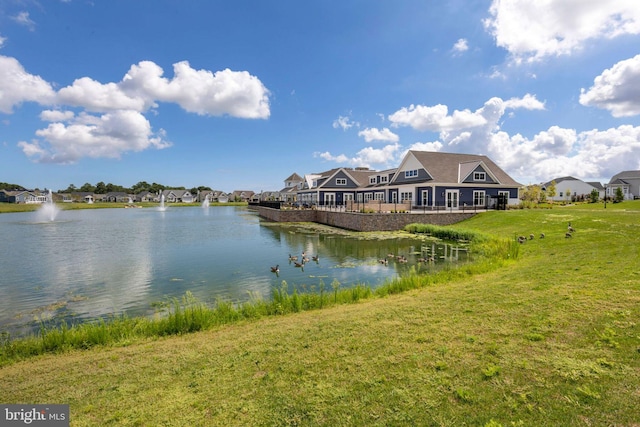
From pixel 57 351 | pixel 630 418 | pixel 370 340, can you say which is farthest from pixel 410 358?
pixel 57 351

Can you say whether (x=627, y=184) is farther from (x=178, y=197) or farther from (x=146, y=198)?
(x=146, y=198)

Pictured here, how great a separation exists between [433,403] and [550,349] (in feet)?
7.73

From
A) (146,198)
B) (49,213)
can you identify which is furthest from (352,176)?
(146,198)

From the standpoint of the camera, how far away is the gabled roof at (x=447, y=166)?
1451 inches

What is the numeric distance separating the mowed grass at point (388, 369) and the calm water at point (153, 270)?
5017 millimetres

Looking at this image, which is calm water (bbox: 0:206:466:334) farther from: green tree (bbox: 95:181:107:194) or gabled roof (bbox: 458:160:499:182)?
green tree (bbox: 95:181:107:194)

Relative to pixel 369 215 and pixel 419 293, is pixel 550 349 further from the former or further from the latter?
pixel 369 215

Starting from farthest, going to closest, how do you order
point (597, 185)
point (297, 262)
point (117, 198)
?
point (117, 198), point (597, 185), point (297, 262)

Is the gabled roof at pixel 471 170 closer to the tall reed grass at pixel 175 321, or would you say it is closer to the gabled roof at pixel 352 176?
the gabled roof at pixel 352 176

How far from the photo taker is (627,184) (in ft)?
231

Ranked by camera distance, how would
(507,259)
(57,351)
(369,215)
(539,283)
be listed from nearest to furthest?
1. (57,351)
2. (539,283)
3. (507,259)
4. (369,215)

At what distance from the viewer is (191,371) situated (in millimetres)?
5117

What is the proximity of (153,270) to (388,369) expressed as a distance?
14.8 meters

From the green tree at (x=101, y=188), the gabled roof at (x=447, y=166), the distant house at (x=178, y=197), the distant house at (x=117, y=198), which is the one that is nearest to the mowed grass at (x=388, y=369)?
the gabled roof at (x=447, y=166)
